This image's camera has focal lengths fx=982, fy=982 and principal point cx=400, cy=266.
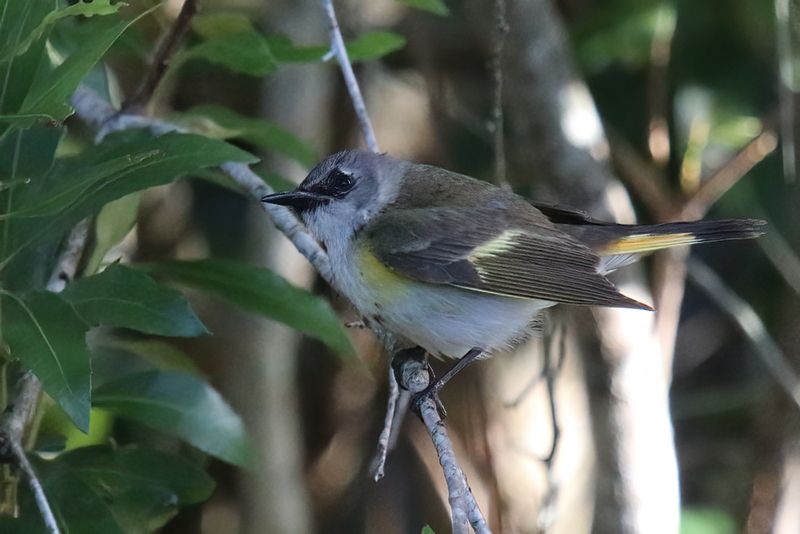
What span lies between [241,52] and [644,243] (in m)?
1.19

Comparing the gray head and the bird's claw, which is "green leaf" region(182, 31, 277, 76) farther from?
the bird's claw

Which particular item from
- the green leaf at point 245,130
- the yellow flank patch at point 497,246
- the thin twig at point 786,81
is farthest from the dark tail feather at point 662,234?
the green leaf at point 245,130

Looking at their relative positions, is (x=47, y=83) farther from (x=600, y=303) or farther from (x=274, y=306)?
(x=600, y=303)

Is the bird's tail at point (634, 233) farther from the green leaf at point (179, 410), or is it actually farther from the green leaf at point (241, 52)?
the green leaf at point (179, 410)

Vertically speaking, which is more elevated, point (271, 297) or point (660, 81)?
point (660, 81)

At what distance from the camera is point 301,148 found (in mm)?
2480

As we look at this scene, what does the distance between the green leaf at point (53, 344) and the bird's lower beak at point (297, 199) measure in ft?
2.05

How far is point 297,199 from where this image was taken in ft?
8.16

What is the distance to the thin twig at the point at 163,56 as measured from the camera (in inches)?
89.2

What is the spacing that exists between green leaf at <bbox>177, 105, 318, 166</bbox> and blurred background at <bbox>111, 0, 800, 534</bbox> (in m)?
0.34

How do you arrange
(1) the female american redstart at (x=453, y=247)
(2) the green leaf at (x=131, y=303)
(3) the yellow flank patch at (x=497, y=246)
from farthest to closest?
(3) the yellow flank patch at (x=497, y=246), (1) the female american redstart at (x=453, y=247), (2) the green leaf at (x=131, y=303)

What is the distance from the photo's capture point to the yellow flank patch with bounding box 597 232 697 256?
2.63 metres

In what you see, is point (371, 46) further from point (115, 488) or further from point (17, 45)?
point (115, 488)

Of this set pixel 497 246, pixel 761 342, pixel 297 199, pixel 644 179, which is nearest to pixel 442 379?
pixel 497 246
